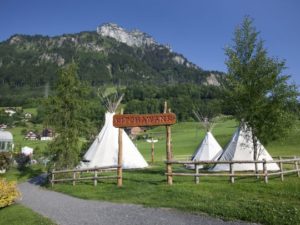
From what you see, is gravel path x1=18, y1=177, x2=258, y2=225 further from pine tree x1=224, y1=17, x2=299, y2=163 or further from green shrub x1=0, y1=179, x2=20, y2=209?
pine tree x1=224, y1=17, x2=299, y2=163

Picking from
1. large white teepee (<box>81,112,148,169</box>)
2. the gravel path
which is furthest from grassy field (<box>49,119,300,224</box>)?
large white teepee (<box>81,112,148,169</box>)

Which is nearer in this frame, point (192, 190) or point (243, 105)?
point (192, 190)

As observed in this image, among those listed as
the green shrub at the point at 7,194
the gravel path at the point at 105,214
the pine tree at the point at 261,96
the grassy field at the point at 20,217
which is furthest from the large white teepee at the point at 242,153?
the grassy field at the point at 20,217

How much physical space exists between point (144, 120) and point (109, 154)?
29.8ft

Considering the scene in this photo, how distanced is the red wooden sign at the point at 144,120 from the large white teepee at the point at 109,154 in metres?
8.03

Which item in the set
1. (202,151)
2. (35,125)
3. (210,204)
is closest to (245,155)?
(202,151)

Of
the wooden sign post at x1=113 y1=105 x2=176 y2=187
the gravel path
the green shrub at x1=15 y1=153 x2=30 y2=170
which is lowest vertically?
the gravel path

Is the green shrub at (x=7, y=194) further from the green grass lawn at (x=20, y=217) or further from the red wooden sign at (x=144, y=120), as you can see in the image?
the red wooden sign at (x=144, y=120)

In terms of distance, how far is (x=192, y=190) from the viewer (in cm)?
1534

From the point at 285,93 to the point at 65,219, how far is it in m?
14.5

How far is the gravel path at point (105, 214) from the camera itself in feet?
38.7

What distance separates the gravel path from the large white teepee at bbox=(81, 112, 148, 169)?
395 inches

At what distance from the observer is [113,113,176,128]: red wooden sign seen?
19.1 metres

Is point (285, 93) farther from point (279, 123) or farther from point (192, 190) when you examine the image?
point (192, 190)
